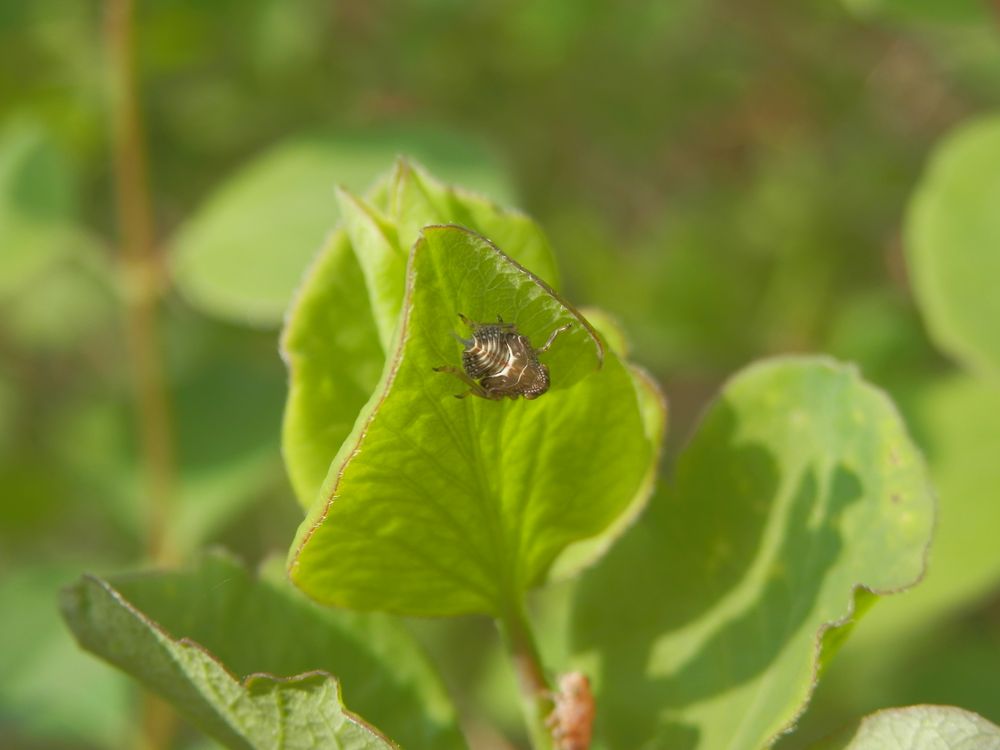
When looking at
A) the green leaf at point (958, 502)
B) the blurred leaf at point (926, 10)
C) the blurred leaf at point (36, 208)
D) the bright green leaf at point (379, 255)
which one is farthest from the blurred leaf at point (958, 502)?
the blurred leaf at point (36, 208)

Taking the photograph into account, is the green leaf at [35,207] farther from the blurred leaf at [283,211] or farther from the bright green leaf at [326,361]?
the bright green leaf at [326,361]

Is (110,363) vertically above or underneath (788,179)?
above

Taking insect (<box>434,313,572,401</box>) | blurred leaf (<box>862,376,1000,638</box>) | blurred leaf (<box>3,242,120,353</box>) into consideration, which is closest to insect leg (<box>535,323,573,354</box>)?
insect (<box>434,313,572,401</box>)

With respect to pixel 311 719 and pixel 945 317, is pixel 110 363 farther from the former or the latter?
pixel 311 719

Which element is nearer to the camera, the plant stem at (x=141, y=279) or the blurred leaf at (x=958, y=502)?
the blurred leaf at (x=958, y=502)

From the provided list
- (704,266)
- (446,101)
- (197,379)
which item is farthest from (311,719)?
(446,101)

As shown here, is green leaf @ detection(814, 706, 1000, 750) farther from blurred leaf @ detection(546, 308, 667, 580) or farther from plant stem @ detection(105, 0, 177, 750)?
plant stem @ detection(105, 0, 177, 750)
